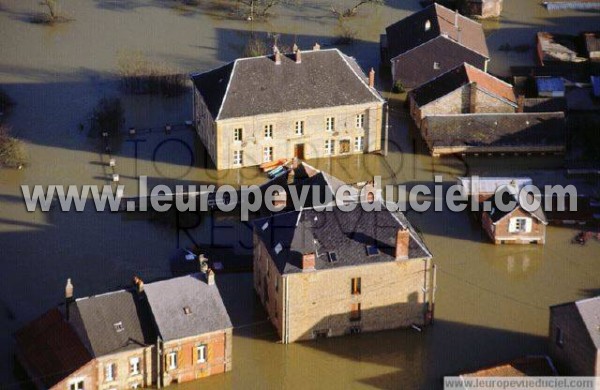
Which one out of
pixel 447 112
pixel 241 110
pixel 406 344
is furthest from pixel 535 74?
pixel 406 344

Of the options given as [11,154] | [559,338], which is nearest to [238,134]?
[11,154]

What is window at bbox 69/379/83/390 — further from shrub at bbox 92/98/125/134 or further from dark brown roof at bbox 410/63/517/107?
→ dark brown roof at bbox 410/63/517/107

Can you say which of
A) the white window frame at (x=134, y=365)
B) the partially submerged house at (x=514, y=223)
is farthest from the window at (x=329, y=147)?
the white window frame at (x=134, y=365)

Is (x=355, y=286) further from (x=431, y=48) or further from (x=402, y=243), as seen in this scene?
(x=431, y=48)

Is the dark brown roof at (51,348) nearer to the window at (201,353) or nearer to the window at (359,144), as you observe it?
the window at (201,353)

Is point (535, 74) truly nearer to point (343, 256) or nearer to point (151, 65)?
point (151, 65)
